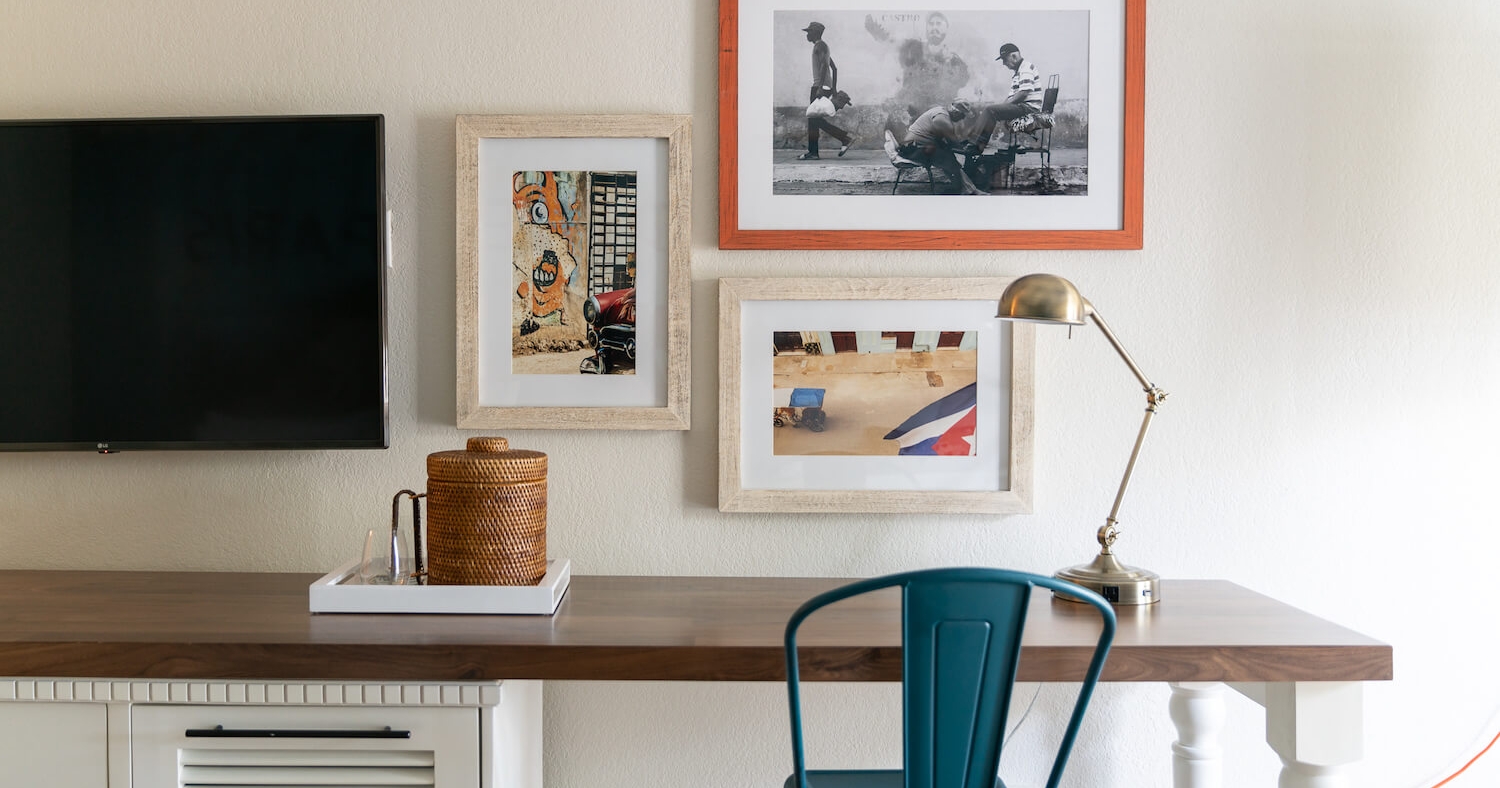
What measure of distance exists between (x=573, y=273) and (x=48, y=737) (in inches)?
→ 42.8

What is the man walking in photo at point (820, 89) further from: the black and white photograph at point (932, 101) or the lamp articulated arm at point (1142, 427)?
the lamp articulated arm at point (1142, 427)

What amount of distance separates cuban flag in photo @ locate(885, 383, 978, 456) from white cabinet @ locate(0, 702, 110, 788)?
1.39 meters

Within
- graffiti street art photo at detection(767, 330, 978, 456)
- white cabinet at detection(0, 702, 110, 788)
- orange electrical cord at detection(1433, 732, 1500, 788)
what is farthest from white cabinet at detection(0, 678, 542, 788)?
orange electrical cord at detection(1433, 732, 1500, 788)

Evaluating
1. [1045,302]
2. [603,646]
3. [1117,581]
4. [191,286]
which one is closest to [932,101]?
[1045,302]

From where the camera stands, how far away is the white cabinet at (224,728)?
52.0 inches

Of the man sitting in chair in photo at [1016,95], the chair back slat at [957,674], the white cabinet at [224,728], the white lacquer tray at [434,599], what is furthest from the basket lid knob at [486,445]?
the man sitting in chair in photo at [1016,95]

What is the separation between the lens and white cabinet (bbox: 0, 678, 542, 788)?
1.32 meters

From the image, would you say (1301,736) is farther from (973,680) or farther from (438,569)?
(438,569)

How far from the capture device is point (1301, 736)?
4.40 feet

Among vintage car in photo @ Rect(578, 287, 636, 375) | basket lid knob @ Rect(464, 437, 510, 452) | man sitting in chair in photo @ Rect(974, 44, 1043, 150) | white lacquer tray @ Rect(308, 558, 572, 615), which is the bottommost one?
white lacquer tray @ Rect(308, 558, 572, 615)

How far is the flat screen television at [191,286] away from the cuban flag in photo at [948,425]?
102cm

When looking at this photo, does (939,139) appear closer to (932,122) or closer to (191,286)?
(932,122)

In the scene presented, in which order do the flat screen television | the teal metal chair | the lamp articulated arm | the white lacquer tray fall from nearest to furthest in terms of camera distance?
the teal metal chair < the white lacquer tray < the lamp articulated arm < the flat screen television

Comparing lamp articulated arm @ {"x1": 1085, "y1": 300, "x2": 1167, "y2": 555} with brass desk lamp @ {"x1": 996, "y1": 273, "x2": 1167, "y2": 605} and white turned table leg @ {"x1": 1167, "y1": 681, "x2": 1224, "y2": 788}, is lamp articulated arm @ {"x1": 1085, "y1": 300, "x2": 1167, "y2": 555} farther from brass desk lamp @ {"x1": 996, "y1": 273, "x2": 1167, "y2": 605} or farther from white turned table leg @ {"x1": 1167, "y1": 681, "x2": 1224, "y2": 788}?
white turned table leg @ {"x1": 1167, "y1": 681, "x2": 1224, "y2": 788}
